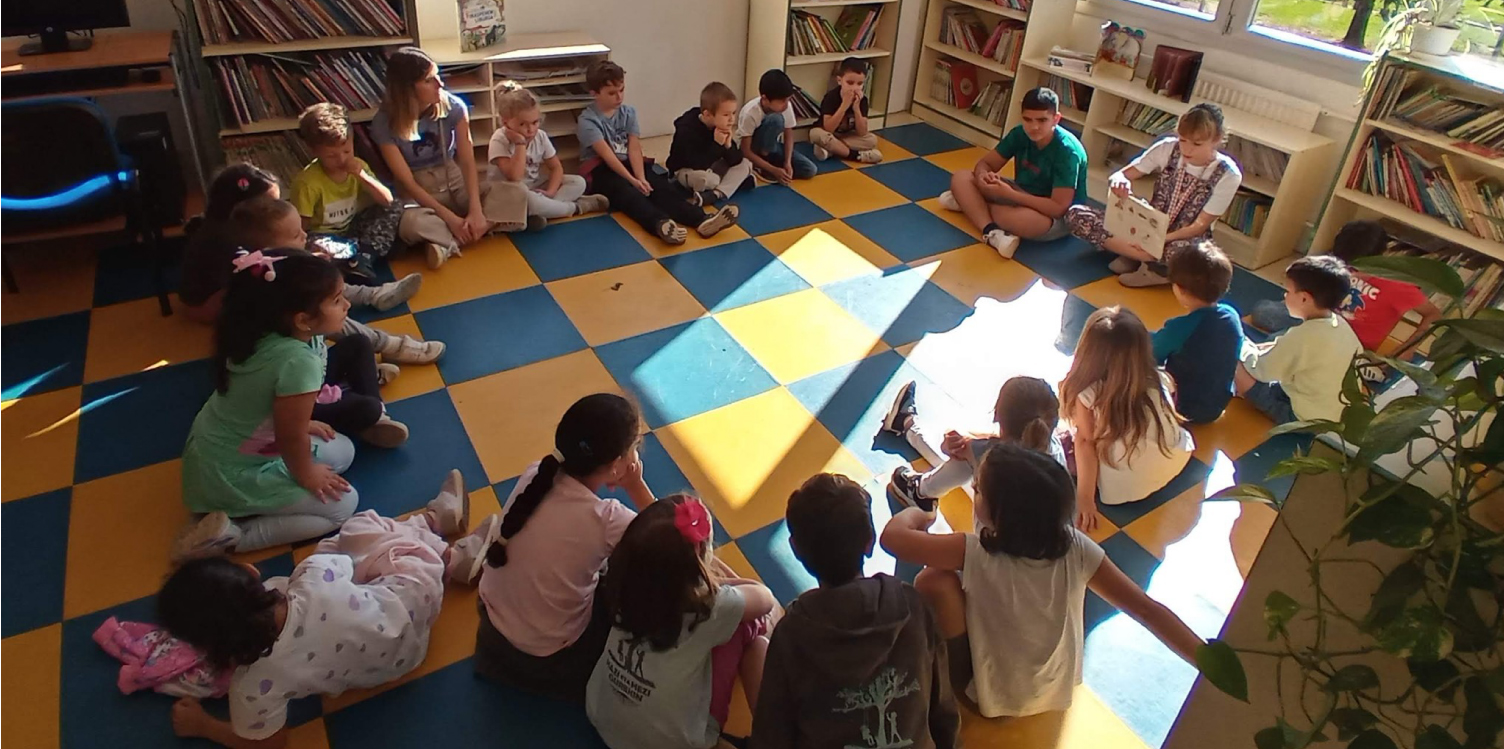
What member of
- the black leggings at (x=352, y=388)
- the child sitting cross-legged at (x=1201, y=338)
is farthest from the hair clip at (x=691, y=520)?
the child sitting cross-legged at (x=1201, y=338)

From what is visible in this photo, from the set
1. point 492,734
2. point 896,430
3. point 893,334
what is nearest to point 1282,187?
point 893,334

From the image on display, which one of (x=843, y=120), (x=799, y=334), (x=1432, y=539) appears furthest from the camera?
(x=843, y=120)

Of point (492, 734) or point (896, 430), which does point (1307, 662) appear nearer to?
point (492, 734)

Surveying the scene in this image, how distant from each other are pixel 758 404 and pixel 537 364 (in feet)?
2.66

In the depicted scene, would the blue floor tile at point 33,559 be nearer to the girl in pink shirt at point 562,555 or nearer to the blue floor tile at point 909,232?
the girl in pink shirt at point 562,555

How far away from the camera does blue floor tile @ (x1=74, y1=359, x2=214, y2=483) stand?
8.84ft

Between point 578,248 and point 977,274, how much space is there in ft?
5.86

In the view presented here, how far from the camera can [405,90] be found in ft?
11.9

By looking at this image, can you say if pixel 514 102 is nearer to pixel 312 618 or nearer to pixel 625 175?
pixel 625 175

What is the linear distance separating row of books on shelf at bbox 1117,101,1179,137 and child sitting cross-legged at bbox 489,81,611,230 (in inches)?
108

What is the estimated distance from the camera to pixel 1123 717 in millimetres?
2133

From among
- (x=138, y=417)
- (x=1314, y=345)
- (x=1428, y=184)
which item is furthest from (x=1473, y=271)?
(x=138, y=417)

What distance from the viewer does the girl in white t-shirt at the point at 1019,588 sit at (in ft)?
5.90

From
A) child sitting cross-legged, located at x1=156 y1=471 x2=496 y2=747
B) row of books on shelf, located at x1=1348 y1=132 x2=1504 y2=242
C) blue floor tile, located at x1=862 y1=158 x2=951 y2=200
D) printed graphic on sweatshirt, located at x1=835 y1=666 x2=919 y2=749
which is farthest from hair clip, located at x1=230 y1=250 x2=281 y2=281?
row of books on shelf, located at x1=1348 y1=132 x2=1504 y2=242
